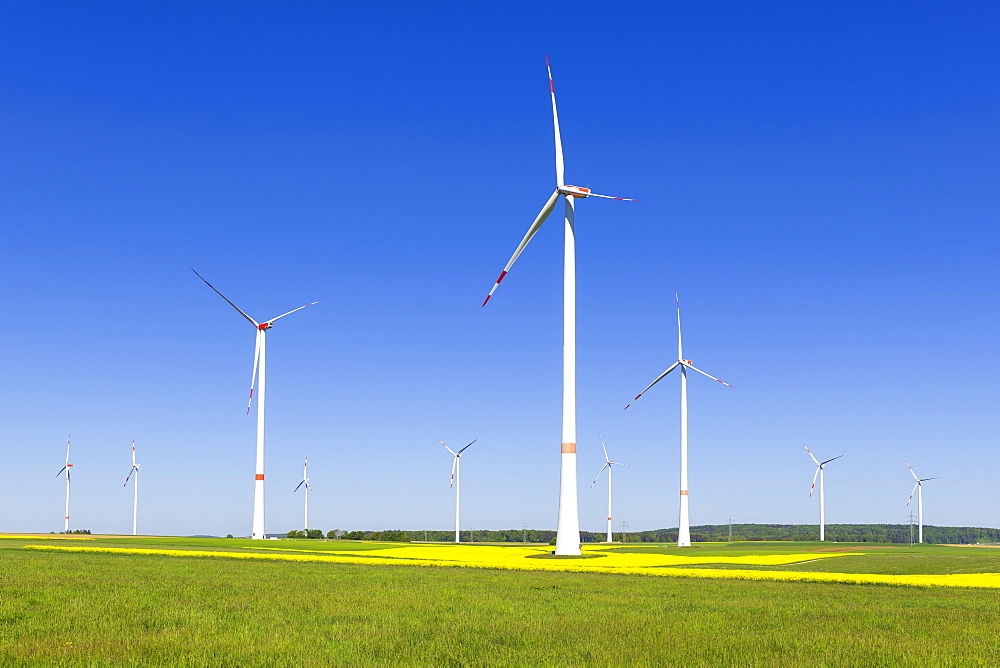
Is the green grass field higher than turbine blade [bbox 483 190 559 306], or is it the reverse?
turbine blade [bbox 483 190 559 306]

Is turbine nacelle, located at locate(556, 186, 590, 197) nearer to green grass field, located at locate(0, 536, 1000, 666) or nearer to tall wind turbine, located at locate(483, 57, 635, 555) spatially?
tall wind turbine, located at locate(483, 57, 635, 555)

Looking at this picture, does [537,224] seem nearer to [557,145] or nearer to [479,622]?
[557,145]

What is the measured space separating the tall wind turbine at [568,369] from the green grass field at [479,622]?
2667 centimetres

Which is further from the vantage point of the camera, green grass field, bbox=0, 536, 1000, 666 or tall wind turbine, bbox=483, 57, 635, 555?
tall wind turbine, bbox=483, 57, 635, 555

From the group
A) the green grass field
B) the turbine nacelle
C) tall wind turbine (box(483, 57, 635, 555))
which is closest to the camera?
the green grass field

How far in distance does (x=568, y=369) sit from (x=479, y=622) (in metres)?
46.2

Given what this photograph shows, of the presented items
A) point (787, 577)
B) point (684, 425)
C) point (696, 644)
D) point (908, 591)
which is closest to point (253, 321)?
point (684, 425)

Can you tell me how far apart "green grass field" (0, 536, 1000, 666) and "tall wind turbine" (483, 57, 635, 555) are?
26.7 meters

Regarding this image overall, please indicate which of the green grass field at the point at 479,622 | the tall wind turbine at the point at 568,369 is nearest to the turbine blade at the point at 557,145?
the tall wind turbine at the point at 568,369

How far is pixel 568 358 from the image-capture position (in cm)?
7106

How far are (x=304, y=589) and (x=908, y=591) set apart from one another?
24.4 metres

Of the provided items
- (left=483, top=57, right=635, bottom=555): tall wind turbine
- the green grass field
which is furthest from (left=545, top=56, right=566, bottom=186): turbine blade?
the green grass field

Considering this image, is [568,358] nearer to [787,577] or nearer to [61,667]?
[787,577]

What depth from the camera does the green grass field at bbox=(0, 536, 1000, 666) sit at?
63.5 feet
